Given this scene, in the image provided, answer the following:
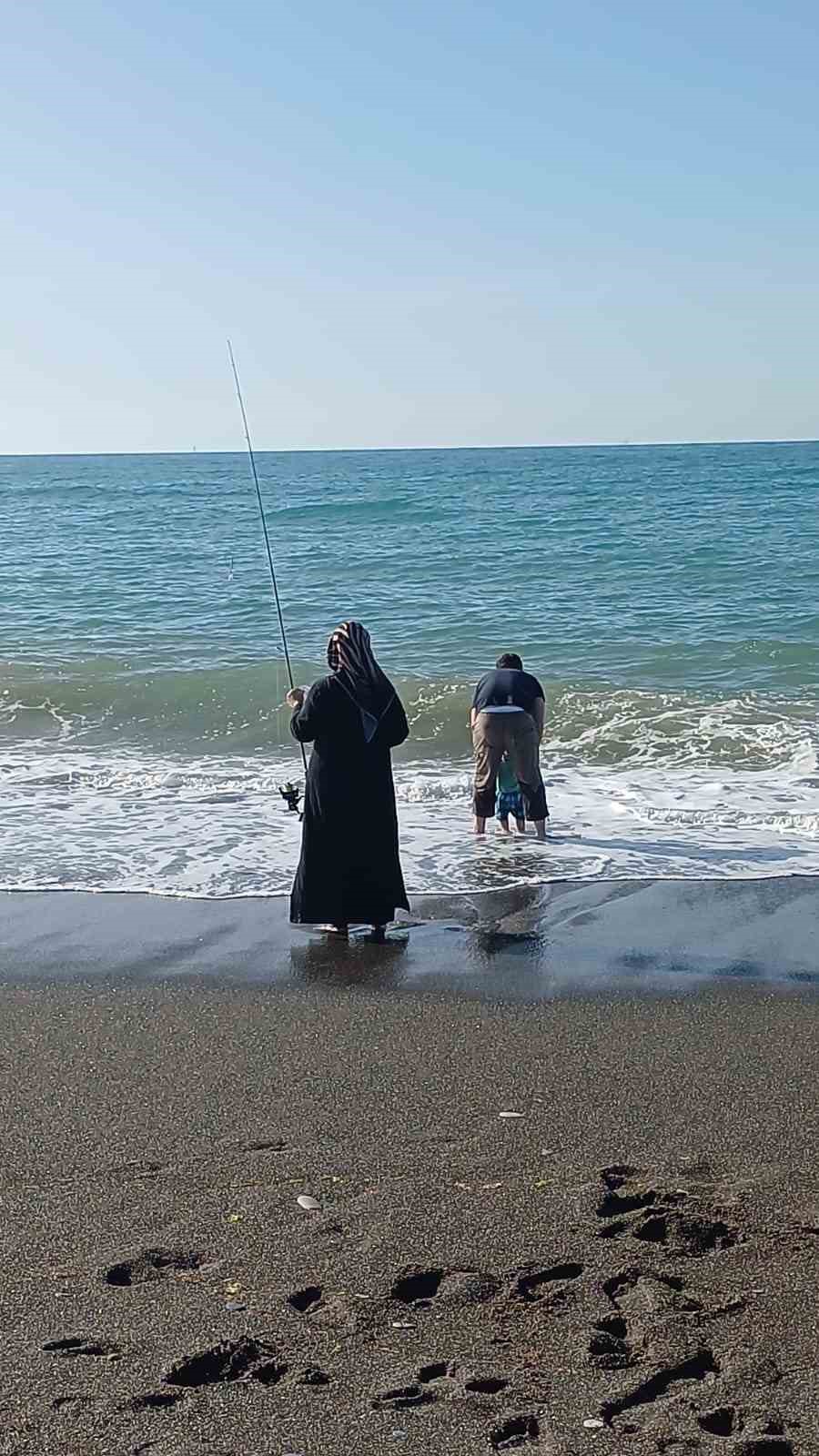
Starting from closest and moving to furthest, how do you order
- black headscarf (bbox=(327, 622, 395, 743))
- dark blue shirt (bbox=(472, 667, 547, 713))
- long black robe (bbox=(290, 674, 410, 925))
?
black headscarf (bbox=(327, 622, 395, 743)), long black robe (bbox=(290, 674, 410, 925)), dark blue shirt (bbox=(472, 667, 547, 713))

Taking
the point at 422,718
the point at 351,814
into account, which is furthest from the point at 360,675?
the point at 422,718

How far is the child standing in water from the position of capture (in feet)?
33.1

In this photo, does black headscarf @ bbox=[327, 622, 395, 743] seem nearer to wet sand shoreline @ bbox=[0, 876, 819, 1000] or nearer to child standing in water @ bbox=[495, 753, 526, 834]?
wet sand shoreline @ bbox=[0, 876, 819, 1000]

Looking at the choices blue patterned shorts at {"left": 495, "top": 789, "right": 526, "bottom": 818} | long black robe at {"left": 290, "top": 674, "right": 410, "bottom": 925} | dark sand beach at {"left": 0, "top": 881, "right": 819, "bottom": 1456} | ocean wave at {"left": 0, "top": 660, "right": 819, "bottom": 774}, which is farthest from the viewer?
ocean wave at {"left": 0, "top": 660, "right": 819, "bottom": 774}

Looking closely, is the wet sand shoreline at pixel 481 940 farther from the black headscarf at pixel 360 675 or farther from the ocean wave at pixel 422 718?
Result: the ocean wave at pixel 422 718

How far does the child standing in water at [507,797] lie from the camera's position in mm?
10078

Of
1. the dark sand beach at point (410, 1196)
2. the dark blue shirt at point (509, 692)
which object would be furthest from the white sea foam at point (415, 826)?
the dark sand beach at point (410, 1196)

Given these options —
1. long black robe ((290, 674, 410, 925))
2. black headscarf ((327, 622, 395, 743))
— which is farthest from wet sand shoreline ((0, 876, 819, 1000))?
black headscarf ((327, 622, 395, 743))

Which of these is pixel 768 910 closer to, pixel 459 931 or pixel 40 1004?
pixel 459 931

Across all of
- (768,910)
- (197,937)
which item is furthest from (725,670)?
(197,937)

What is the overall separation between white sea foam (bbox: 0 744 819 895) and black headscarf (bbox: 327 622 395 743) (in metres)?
1.62

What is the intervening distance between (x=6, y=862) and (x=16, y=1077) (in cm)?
393

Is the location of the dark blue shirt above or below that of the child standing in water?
above

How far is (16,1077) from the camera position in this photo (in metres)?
5.46
